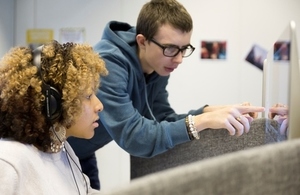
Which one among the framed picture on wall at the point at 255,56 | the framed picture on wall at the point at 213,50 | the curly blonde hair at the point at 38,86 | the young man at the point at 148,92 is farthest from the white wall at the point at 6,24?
the curly blonde hair at the point at 38,86

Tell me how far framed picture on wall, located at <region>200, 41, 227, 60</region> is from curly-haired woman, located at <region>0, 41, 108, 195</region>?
56.7 inches

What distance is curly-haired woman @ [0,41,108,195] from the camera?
2.19 ft

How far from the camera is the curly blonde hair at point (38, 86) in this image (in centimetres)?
70

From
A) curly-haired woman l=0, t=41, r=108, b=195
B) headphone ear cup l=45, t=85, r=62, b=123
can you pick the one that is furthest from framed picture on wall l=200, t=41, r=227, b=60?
headphone ear cup l=45, t=85, r=62, b=123

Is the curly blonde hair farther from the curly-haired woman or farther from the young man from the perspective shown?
the young man

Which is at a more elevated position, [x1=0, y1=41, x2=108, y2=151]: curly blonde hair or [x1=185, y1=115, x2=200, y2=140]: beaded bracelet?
[x1=0, y1=41, x2=108, y2=151]: curly blonde hair

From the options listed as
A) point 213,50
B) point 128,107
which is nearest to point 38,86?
point 128,107

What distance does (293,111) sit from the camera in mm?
401

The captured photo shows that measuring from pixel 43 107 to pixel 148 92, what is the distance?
1.72 feet

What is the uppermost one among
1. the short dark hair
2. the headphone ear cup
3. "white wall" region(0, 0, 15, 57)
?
"white wall" region(0, 0, 15, 57)

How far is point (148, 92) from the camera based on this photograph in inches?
47.1

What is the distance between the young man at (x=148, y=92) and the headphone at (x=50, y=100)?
0.20m

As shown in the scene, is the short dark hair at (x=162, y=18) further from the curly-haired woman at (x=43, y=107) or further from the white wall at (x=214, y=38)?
the white wall at (x=214, y=38)

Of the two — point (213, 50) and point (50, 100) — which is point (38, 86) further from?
point (213, 50)
